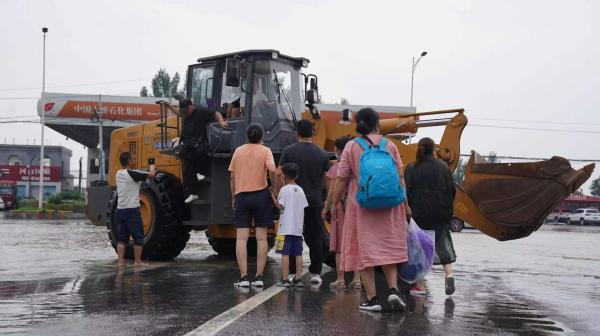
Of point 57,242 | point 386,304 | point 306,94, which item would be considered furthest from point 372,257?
point 57,242

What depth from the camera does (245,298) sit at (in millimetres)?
7090

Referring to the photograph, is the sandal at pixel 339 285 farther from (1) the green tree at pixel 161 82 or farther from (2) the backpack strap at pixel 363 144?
(1) the green tree at pixel 161 82

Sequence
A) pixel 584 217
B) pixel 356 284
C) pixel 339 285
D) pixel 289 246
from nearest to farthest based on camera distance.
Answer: pixel 289 246
pixel 339 285
pixel 356 284
pixel 584 217

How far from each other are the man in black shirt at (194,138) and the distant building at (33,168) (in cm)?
6233

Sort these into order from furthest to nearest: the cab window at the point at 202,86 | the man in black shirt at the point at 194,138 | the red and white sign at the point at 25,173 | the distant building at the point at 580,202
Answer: the distant building at the point at 580,202 → the red and white sign at the point at 25,173 → the cab window at the point at 202,86 → the man in black shirt at the point at 194,138

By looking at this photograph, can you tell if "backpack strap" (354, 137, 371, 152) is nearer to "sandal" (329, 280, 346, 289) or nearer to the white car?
"sandal" (329, 280, 346, 289)

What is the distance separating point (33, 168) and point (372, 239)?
244 ft

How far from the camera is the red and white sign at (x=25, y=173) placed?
74.6 metres

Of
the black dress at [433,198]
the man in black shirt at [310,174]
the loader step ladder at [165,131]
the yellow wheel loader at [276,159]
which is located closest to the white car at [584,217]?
the yellow wheel loader at [276,159]

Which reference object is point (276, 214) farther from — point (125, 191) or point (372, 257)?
point (372, 257)

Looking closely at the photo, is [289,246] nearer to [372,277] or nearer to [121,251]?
[372,277]

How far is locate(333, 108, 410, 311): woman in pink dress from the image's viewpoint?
653 cm

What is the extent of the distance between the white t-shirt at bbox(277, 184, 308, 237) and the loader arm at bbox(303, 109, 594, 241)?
2.79 metres

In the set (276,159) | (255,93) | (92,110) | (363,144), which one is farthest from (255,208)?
(92,110)
